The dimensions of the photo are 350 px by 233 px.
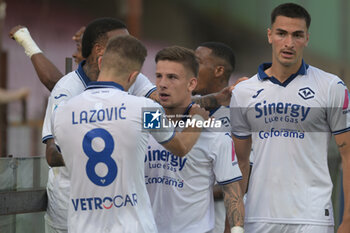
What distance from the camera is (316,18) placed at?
14445mm

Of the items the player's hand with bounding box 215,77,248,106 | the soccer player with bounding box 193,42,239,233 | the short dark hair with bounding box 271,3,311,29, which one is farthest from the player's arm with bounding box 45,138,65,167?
the short dark hair with bounding box 271,3,311,29

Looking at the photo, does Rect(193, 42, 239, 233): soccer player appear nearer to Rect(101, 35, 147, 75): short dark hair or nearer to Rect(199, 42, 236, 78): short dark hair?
Rect(199, 42, 236, 78): short dark hair

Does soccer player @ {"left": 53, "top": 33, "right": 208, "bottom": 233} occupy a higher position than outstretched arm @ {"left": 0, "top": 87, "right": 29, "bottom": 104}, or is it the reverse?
outstretched arm @ {"left": 0, "top": 87, "right": 29, "bottom": 104}

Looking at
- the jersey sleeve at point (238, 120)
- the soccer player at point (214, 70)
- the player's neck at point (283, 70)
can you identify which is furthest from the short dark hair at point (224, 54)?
the player's neck at point (283, 70)

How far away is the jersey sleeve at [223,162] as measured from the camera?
460cm

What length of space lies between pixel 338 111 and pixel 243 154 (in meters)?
0.82

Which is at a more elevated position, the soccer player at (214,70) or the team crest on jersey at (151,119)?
the soccer player at (214,70)

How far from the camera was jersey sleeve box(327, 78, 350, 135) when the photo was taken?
471 centimetres

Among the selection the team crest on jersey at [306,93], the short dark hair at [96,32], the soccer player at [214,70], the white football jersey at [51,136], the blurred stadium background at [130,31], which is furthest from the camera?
the soccer player at [214,70]

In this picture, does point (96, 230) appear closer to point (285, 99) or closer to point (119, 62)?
point (119, 62)

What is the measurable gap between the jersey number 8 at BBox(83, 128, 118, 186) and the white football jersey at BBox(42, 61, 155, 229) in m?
1.04

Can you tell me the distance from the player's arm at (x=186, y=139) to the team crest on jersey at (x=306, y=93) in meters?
0.76

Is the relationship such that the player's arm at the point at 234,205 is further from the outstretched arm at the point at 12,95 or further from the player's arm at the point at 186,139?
the outstretched arm at the point at 12,95

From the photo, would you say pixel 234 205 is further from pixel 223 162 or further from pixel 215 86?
pixel 215 86
